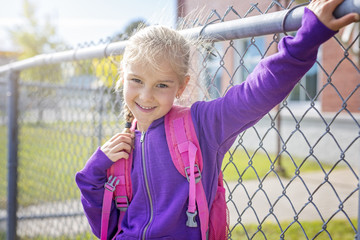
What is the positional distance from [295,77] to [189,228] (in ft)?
2.27

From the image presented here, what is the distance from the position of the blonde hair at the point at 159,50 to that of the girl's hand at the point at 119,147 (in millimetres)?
306

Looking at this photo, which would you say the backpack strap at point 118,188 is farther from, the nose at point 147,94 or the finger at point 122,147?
the nose at point 147,94

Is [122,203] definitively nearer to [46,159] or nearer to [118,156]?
[118,156]

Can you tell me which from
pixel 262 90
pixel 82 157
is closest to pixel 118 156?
pixel 262 90

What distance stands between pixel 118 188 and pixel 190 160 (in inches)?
14.0

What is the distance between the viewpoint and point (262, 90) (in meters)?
1.19

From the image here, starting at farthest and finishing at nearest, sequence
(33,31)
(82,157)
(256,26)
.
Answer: (33,31)
(82,157)
(256,26)

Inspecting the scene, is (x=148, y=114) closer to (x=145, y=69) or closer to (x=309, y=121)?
(x=145, y=69)

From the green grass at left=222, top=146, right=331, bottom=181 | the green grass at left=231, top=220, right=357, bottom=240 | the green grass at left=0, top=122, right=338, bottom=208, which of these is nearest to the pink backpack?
the green grass at left=0, top=122, right=338, bottom=208

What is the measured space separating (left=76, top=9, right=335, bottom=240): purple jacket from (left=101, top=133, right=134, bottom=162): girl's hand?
3 cm

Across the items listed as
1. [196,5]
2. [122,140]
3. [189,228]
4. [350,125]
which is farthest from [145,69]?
[350,125]

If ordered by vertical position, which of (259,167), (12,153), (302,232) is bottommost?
(302,232)

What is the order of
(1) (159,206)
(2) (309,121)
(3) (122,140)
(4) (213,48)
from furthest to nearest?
(2) (309,121) → (4) (213,48) → (3) (122,140) → (1) (159,206)

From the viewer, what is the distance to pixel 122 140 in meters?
1.55
